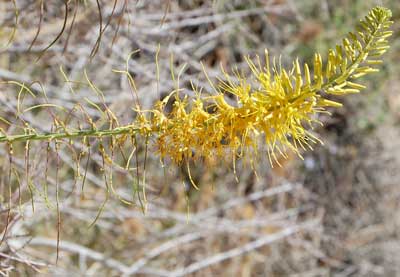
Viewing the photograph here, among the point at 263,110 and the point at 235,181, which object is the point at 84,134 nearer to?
the point at 263,110

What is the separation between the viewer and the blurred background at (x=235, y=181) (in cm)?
310

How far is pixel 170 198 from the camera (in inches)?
156

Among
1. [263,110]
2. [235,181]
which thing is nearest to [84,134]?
[263,110]

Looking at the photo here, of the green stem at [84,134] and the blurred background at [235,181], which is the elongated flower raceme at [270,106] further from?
the blurred background at [235,181]

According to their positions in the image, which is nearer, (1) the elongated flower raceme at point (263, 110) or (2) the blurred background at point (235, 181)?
(1) the elongated flower raceme at point (263, 110)

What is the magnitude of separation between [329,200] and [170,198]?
1178mm

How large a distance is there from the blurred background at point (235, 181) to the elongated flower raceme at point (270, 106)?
162 centimetres

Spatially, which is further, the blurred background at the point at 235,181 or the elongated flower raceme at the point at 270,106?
the blurred background at the point at 235,181

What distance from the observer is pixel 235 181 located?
4043 mm

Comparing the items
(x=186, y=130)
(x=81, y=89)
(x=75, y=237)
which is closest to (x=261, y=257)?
(x=75, y=237)

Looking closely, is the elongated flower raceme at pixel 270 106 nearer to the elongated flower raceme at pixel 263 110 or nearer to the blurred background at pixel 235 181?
the elongated flower raceme at pixel 263 110

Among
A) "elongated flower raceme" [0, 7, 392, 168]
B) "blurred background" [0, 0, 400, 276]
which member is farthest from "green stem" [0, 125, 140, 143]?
"blurred background" [0, 0, 400, 276]

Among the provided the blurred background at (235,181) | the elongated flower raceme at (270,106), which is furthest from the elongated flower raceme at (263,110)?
the blurred background at (235,181)

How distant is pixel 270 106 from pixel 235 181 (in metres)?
2.92
